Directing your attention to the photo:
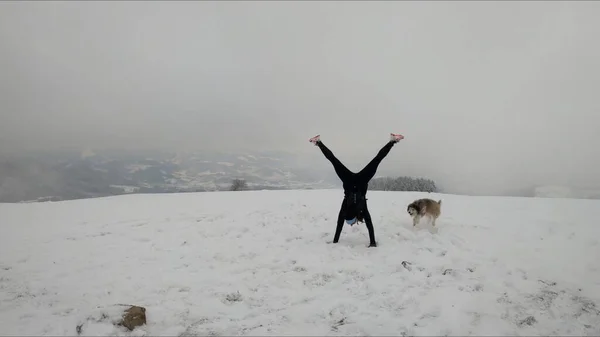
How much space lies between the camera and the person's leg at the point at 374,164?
834cm

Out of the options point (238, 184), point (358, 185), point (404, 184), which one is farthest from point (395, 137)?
point (404, 184)

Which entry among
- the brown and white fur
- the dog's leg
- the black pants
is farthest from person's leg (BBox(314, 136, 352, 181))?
the dog's leg

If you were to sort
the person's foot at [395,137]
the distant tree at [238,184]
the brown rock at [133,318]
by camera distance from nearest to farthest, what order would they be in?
1. the brown rock at [133,318]
2. the person's foot at [395,137]
3. the distant tree at [238,184]

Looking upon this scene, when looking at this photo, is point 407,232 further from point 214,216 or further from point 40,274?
point 40,274

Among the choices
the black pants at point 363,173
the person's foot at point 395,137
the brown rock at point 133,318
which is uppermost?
the person's foot at point 395,137

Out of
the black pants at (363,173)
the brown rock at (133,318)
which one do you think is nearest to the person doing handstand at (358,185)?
the black pants at (363,173)

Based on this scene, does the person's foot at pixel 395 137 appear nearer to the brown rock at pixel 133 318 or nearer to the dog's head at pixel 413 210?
the dog's head at pixel 413 210

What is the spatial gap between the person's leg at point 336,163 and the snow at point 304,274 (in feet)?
6.54

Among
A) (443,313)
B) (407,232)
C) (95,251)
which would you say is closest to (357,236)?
(407,232)

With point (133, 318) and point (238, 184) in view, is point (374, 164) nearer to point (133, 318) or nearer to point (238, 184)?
point (133, 318)

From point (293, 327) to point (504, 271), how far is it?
16.5 ft

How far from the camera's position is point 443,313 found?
202 inches

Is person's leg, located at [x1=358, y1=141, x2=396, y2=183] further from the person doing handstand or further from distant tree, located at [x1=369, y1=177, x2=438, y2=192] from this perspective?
distant tree, located at [x1=369, y1=177, x2=438, y2=192]

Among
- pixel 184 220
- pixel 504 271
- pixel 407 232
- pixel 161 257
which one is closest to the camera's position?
pixel 504 271
